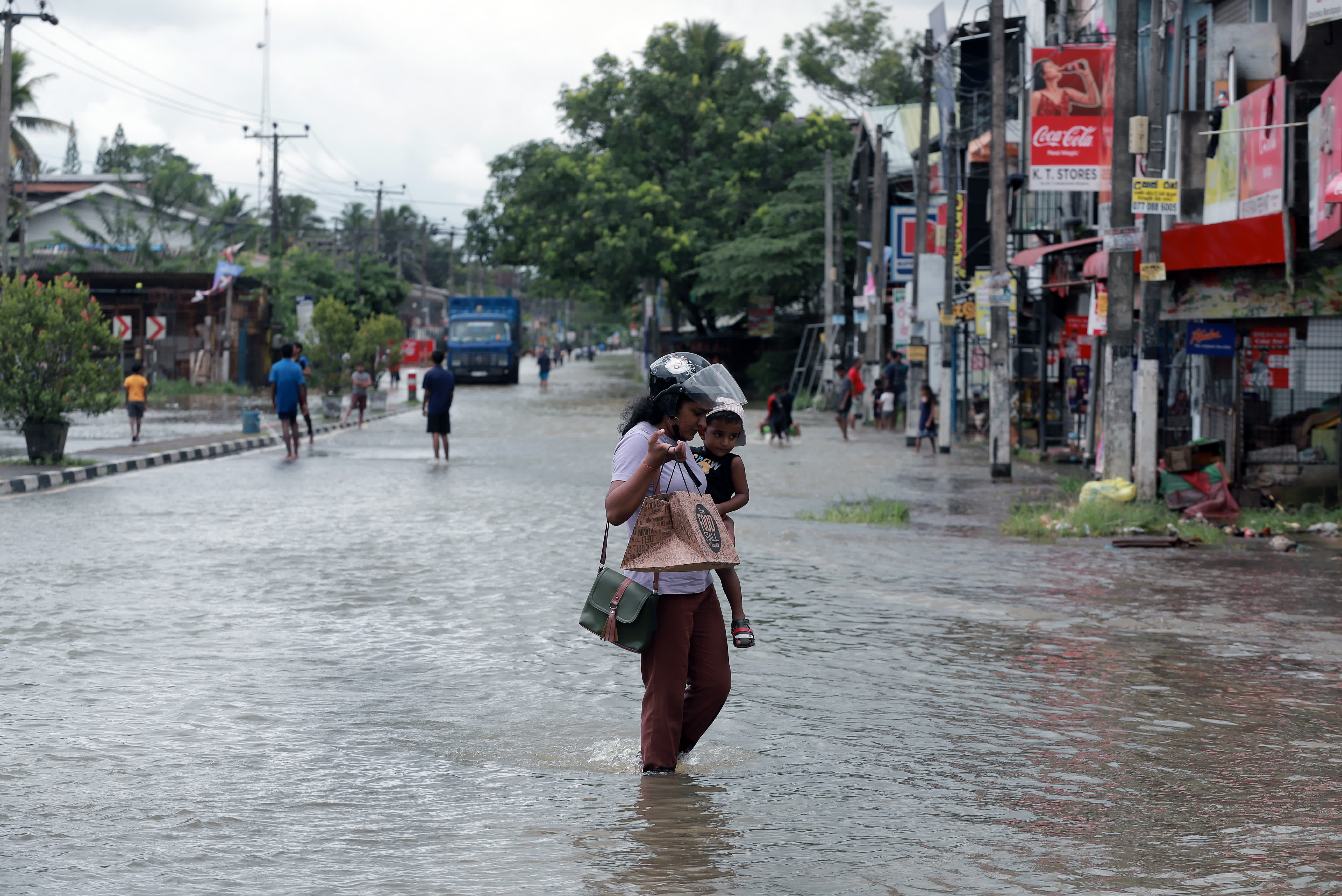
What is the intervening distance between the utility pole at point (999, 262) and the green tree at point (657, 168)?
1330 inches

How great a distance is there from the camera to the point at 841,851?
527 centimetres

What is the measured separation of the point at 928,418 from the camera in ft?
97.3

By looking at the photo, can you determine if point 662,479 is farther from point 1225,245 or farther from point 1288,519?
point 1225,245

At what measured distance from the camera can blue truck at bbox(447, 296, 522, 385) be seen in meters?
66.9

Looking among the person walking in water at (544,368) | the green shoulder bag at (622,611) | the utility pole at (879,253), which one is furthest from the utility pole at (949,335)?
the person walking in water at (544,368)

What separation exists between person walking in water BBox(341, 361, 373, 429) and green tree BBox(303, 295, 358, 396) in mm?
4943

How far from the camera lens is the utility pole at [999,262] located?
2253cm

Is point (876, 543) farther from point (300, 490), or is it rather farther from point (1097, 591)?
point (300, 490)

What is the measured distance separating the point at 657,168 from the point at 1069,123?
145 feet

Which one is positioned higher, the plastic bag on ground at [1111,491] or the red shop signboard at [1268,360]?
the red shop signboard at [1268,360]

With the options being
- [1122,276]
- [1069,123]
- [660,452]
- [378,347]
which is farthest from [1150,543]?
[378,347]

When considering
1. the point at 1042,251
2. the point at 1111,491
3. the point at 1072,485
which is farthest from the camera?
the point at 1042,251

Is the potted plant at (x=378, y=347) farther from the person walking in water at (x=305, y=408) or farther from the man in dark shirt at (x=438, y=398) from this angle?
the man in dark shirt at (x=438, y=398)

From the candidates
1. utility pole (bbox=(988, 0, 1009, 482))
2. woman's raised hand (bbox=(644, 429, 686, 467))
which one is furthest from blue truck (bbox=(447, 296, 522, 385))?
woman's raised hand (bbox=(644, 429, 686, 467))
